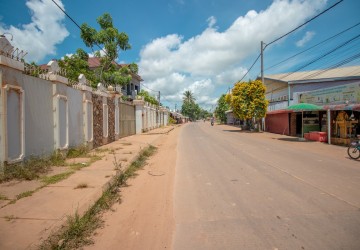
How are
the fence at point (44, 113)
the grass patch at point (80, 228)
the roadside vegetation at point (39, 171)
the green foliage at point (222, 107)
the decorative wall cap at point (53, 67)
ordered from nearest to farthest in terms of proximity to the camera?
the grass patch at point (80, 228) → the roadside vegetation at point (39, 171) → the fence at point (44, 113) → the decorative wall cap at point (53, 67) → the green foliage at point (222, 107)

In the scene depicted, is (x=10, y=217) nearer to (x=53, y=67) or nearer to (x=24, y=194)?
(x=24, y=194)

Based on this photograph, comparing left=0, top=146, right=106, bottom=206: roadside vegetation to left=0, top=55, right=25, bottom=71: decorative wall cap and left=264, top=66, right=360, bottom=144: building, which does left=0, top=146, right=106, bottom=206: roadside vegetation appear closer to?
left=0, top=55, right=25, bottom=71: decorative wall cap

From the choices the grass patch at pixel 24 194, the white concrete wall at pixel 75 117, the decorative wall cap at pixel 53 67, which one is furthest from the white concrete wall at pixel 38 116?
the grass patch at pixel 24 194

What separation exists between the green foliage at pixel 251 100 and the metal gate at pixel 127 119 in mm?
12038

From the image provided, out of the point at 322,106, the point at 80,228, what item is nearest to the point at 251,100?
the point at 322,106

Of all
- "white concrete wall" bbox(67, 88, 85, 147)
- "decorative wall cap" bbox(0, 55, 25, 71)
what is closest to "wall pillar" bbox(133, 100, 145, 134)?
"white concrete wall" bbox(67, 88, 85, 147)

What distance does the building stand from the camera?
16.4 metres

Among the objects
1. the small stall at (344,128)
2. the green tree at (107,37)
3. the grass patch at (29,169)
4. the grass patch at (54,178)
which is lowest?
the grass patch at (54,178)

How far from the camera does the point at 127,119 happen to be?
23.1 meters

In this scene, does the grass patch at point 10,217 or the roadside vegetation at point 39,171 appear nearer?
the grass patch at point 10,217

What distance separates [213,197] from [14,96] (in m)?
5.99

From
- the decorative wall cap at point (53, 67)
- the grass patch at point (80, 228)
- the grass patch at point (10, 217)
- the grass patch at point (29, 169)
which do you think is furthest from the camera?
the decorative wall cap at point (53, 67)

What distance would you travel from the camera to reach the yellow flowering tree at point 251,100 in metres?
27.9

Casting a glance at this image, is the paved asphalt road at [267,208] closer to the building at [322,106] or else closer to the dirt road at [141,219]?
the dirt road at [141,219]
